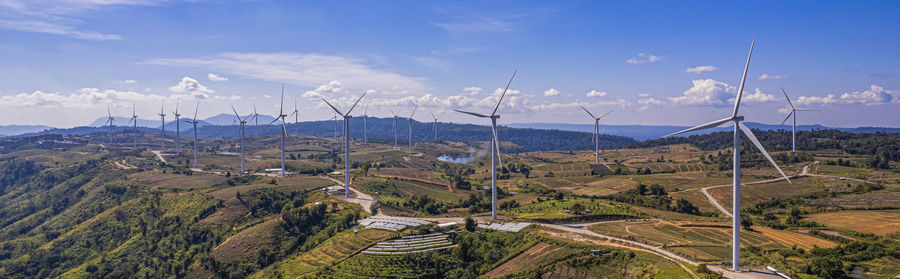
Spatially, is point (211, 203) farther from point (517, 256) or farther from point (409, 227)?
point (517, 256)

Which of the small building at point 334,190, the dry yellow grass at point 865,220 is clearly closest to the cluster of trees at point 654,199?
the dry yellow grass at point 865,220

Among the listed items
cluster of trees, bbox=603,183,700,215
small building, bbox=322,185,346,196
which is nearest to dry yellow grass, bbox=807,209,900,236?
cluster of trees, bbox=603,183,700,215

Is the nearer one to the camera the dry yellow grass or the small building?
the dry yellow grass

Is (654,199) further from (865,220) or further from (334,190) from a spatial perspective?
(334,190)

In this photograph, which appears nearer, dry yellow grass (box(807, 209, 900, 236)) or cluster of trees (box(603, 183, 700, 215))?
dry yellow grass (box(807, 209, 900, 236))

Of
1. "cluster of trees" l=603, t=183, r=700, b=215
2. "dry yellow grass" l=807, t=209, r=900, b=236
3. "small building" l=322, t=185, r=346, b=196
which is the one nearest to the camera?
"dry yellow grass" l=807, t=209, r=900, b=236

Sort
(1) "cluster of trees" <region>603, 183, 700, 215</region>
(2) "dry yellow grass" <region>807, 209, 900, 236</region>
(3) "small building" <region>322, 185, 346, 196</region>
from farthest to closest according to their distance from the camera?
(3) "small building" <region>322, 185, 346, 196</region>, (1) "cluster of trees" <region>603, 183, 700, 215</region>, (2) "dry yellow grass" <region>807, 209, 900, 236</region>

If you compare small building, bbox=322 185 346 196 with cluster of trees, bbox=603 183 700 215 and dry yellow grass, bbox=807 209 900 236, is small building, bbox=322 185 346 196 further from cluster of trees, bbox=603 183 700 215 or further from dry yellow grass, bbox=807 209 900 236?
dry yellow grass, bbox=807 209 900 236

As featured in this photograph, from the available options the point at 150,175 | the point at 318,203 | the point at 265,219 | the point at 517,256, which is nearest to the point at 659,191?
the point at 517,256
